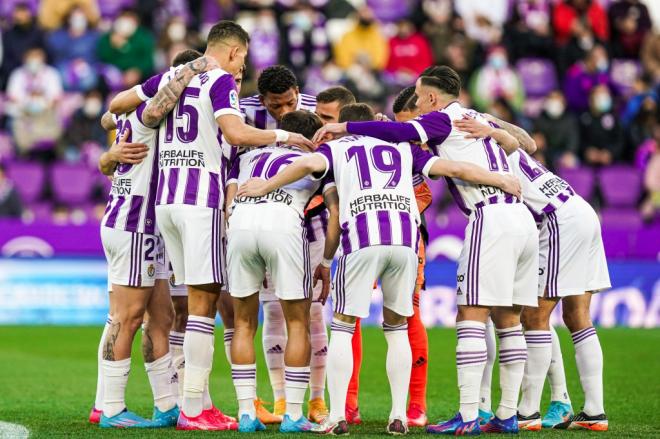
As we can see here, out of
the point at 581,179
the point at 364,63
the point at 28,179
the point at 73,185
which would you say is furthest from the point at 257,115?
the point at 364,63

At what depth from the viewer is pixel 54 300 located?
17391mm

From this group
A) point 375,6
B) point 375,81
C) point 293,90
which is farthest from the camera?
point 375,6

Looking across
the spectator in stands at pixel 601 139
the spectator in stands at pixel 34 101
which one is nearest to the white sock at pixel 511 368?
the spectator in stands at pixel 601 139

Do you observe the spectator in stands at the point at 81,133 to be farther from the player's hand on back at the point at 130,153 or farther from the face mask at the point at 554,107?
the player's hand on back at the point at 130,153

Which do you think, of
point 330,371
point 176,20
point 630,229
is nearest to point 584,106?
point 630,229

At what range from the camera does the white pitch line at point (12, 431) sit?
24.4 feet

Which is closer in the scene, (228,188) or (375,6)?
(228,188)

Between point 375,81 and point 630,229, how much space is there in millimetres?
5638

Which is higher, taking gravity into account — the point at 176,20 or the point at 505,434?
the point at 176,20

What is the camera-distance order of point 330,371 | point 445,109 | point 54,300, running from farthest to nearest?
point 54,300 < point 445,109 < point 330,371

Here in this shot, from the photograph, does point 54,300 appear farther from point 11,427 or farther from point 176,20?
point 11,427

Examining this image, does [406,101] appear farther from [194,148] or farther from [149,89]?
[149,89]

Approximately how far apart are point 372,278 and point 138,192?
75.0 inches

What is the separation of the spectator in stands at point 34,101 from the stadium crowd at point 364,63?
0.08ft
